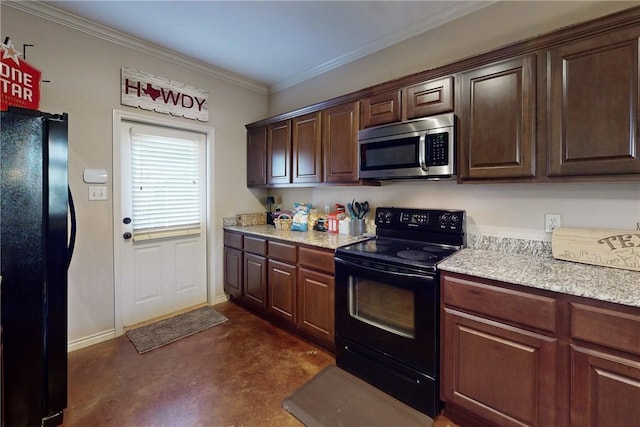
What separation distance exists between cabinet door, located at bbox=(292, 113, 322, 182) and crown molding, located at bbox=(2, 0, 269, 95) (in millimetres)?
1127

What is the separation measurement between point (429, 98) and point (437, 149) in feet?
1.28

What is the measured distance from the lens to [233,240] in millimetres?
3223

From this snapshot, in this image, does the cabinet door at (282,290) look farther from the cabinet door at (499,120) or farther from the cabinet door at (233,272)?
the cabinet door at (499,120)

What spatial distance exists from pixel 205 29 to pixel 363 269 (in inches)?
95.2

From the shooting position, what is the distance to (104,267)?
2510 mm

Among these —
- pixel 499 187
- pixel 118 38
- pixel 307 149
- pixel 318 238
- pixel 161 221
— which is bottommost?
pixel 318 238

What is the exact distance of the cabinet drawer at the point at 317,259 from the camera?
219 centimetres

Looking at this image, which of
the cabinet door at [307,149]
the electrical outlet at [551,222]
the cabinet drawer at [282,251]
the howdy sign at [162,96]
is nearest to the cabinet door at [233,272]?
the cabinet drawer at [282,251]

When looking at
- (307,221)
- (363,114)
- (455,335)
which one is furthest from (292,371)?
(363,114)

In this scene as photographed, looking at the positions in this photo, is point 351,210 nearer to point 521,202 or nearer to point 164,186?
point 521,202

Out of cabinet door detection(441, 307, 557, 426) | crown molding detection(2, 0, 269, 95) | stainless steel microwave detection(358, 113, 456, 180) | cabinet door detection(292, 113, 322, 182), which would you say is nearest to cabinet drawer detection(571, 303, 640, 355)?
cabinet door detection(441, 307, 557, 426)

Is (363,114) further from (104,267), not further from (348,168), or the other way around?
(104,267)

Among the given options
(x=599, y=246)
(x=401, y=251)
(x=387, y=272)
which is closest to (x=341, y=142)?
(x=401, y=251)

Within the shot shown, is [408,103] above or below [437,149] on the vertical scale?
above
